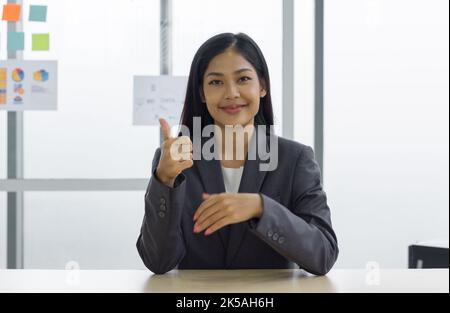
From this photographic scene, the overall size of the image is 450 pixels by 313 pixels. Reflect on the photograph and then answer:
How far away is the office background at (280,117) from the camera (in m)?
2.89

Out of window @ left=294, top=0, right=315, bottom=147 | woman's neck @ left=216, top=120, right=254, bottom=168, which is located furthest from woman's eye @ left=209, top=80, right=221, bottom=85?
window @ left=294, top=0, right=315, bottom=147

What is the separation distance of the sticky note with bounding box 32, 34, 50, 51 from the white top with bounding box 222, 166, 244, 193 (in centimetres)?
186

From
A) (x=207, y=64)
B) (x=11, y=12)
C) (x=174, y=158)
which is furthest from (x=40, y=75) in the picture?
(x=174, y=158)

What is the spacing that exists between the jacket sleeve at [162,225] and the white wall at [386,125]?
196 centimetres

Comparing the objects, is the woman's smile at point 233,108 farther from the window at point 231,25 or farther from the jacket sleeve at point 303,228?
the window at point 231,25

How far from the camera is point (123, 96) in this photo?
9.48 feet

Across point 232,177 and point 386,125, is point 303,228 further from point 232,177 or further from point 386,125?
point 386,125

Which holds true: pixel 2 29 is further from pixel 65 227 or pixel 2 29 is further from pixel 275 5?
pixel 275 5

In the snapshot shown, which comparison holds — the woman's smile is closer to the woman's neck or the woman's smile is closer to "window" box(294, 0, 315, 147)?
the woman's neck

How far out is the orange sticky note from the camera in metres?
2.85

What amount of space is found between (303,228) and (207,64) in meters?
0.48

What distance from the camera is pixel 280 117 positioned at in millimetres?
2922

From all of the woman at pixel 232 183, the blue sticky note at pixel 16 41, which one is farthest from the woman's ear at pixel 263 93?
the blue sticky note at pixel 16 41

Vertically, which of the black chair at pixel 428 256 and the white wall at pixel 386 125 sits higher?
the white wall at pixel 386 125
